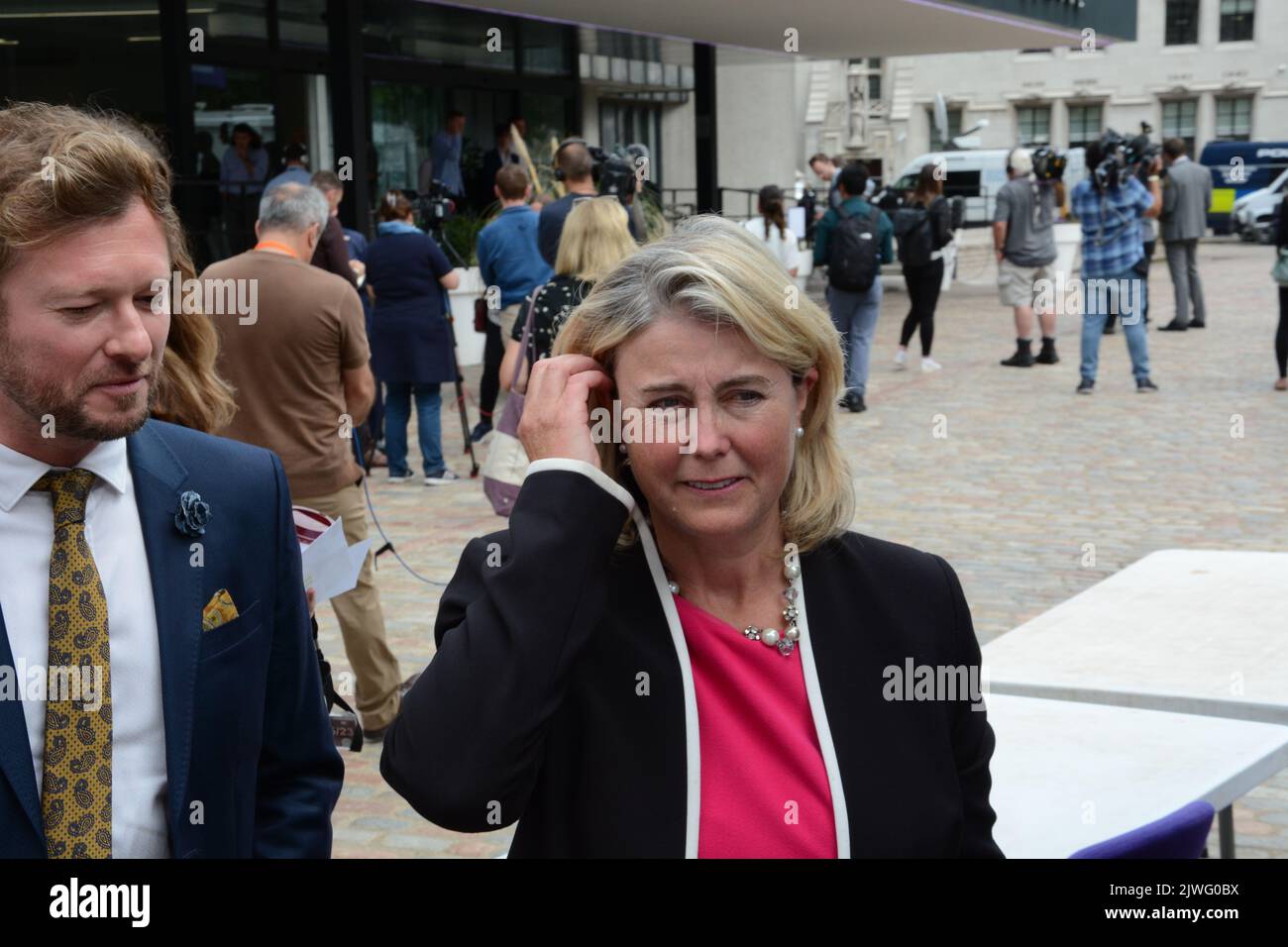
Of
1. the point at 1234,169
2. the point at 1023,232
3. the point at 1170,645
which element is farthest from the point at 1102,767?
the point at 1234,169

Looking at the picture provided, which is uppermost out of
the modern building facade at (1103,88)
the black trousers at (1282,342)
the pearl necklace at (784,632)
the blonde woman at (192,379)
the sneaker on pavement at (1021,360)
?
the modern building facade at (1103,88)

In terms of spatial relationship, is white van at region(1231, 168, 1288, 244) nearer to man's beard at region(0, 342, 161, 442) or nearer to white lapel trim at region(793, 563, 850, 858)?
white lapel trim at region(793, 563, 850, 858)

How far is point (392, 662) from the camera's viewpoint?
20.6 ft

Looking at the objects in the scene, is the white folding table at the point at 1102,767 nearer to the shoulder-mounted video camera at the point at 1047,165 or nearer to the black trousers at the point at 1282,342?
the black trousers at the point at 1282,342

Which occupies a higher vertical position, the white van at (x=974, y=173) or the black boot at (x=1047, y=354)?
the white van at (x=974, y=173)

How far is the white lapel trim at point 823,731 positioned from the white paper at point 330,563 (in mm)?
2091

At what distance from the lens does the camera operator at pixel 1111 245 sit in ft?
49.2

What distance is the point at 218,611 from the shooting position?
2184 mm

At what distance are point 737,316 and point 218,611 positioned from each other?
85 cm

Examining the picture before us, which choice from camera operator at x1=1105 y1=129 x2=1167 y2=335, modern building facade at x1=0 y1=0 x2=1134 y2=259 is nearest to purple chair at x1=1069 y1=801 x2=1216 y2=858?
modern building facade at x1=0 y1=0 x2=1134 y2=259

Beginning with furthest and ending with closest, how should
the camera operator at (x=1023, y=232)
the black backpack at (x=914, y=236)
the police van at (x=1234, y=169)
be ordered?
the police van at (x=1234, y=169), the camera operator at (x=1023, y=232), the black backpack at (x=914, y=236)

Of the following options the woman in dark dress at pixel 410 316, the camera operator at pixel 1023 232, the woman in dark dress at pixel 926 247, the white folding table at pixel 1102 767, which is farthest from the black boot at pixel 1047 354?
the white folding table at pixel 1102 767
